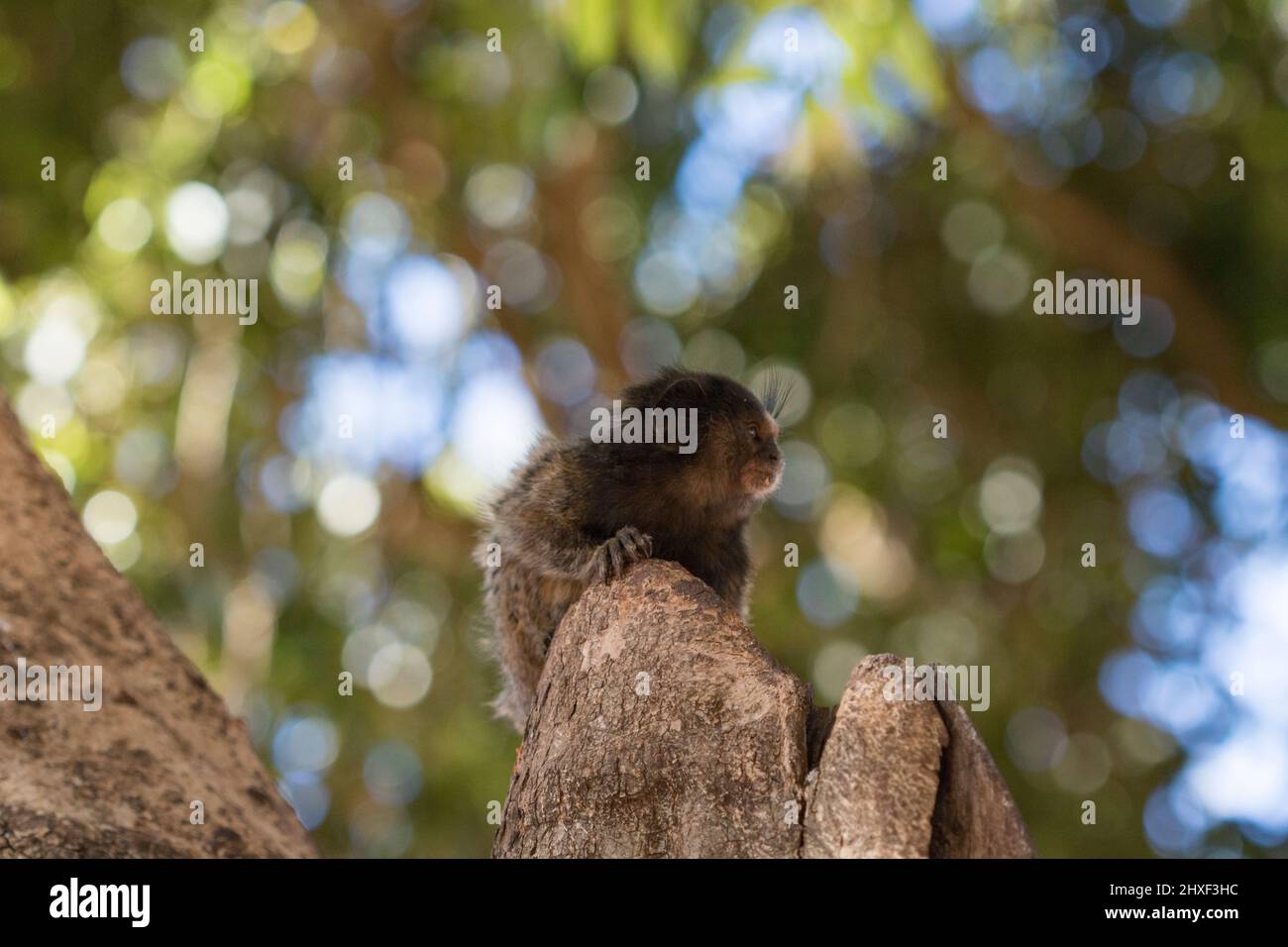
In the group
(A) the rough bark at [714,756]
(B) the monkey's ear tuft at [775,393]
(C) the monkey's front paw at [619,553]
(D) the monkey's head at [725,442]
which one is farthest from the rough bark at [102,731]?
(B) the monkey's ear tuft at [775,393]

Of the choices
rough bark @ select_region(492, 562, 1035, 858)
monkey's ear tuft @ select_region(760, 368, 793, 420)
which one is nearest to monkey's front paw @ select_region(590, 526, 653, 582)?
rough bark @ select_region(492, 562, 1035, 858)

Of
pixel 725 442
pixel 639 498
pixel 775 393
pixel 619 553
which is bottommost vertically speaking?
pixel 619 553

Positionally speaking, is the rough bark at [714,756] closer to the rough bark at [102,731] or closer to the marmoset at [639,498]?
the marmoset at [639,498]

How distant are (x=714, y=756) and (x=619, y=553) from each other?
1.41 meters

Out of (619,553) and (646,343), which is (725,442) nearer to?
(619,553)

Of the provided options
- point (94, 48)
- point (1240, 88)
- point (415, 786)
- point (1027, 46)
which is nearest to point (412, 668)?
point (415, 786)

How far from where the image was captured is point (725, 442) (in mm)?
6730

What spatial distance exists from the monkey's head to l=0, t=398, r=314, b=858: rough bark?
2.30 meters

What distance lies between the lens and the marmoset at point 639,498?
6.59 metres

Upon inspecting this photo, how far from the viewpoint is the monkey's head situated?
6.70 metres

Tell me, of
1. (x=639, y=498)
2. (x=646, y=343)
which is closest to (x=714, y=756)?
(x=639, y=498)

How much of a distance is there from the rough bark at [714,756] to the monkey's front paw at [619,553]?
0.19m

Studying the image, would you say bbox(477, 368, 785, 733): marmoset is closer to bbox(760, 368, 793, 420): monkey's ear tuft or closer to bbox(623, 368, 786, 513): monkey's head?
bbox(623, 368, 786, 513): monkey's head

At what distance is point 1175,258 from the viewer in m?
12.5
